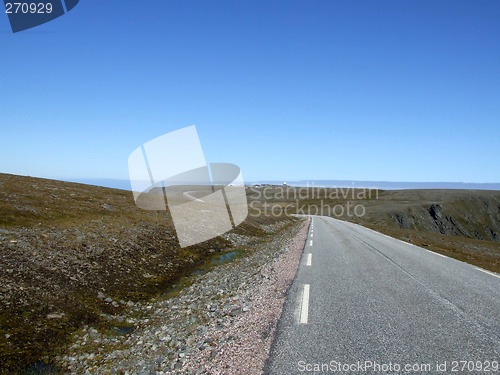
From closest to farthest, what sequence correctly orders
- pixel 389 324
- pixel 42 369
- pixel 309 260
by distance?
pixel 389 324, pixel 42 369, pixel 309 260

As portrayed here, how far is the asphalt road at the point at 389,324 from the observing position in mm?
5117

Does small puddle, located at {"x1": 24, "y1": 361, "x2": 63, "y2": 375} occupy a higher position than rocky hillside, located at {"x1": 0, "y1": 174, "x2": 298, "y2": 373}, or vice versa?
rocky hillside, located at {"x1": 0, "y1": 174, "x2": 298, "y2": 373}

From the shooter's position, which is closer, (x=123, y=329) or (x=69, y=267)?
(x=123, y=329)

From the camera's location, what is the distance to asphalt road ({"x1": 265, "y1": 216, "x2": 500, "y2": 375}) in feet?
16.8

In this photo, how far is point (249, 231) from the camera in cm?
3391

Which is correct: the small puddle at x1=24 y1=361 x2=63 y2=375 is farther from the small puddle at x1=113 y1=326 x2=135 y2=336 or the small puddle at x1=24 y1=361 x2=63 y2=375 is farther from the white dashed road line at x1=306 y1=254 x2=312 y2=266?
the white dashed road line at x1=306 y1=254 x2=312 y2=266

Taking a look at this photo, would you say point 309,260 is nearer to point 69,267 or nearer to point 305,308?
point 305,308

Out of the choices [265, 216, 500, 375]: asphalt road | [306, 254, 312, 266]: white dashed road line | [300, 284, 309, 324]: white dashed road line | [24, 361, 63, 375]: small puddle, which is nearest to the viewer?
[265, 216, 500, 375]: asphalt road

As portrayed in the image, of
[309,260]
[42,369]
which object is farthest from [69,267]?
[309,260]

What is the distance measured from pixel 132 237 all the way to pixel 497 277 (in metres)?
20.4

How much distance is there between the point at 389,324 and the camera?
664 cm

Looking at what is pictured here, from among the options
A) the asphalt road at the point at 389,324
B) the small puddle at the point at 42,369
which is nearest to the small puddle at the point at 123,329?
the small puddle at the point at 42,369

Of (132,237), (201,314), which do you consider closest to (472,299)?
(201,314)

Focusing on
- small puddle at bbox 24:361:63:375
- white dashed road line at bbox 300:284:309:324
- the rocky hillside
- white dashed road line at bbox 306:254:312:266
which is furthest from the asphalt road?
the rocky hillside
